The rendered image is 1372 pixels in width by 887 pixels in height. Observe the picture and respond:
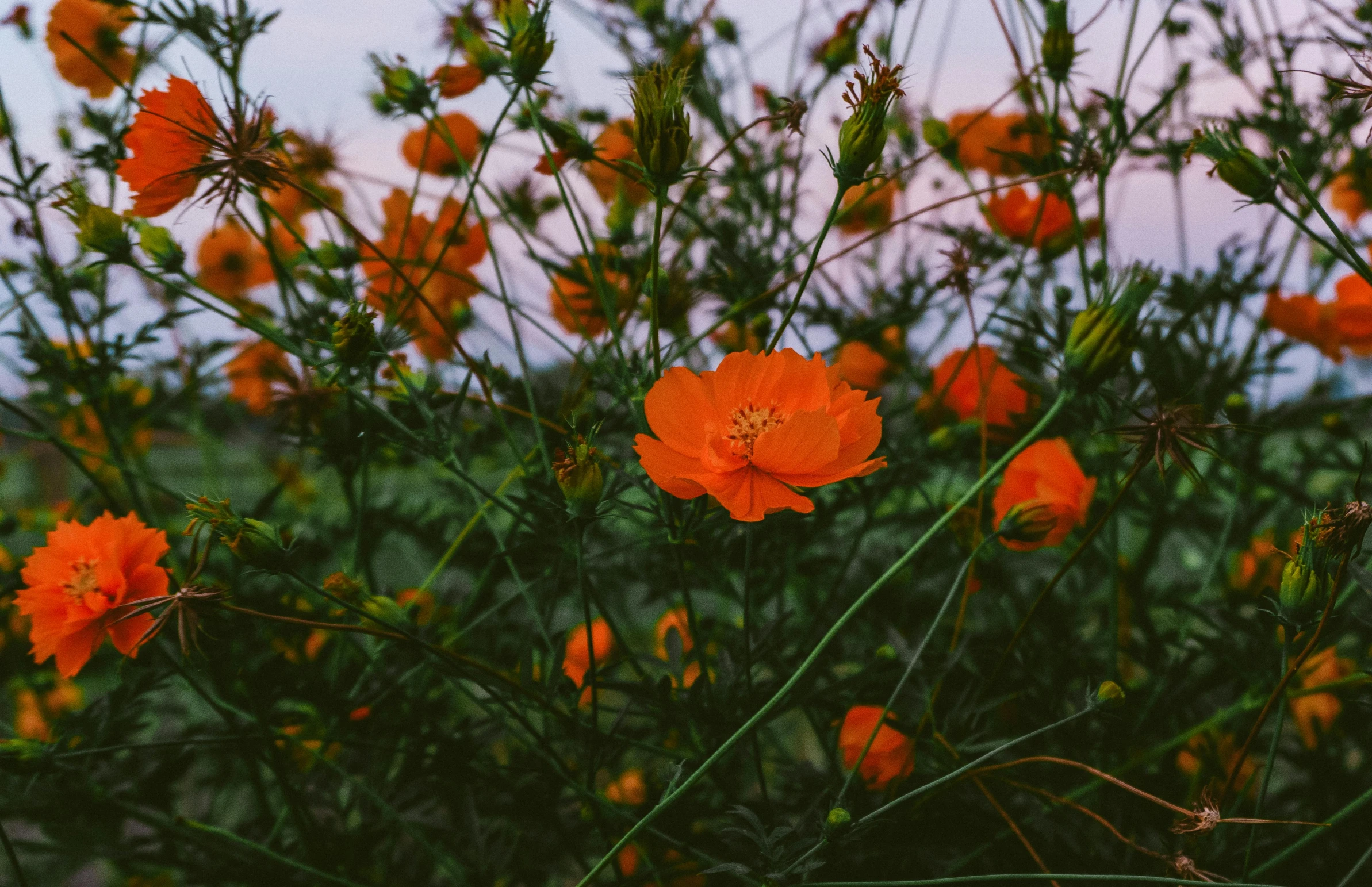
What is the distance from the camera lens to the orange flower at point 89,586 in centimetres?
40

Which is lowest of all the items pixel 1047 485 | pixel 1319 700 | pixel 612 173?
pixel 1319 700

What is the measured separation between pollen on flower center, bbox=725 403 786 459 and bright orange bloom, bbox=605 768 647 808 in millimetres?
332

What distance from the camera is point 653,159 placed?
1.15 ft

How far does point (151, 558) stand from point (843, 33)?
1.86 ft

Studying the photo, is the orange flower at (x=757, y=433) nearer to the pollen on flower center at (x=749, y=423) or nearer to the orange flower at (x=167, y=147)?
the pollen on flower center at (x=749, y=423)

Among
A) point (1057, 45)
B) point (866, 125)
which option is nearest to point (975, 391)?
point (1057, 45)

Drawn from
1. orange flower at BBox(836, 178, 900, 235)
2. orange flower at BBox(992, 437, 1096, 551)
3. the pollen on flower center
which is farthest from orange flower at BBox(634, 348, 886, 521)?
orange flower at BBox(836, 178, 900, 235)

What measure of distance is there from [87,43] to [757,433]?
61 cm

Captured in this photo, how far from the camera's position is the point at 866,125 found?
0.35 meters

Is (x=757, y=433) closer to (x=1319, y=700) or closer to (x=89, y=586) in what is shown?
(x=89, y=586)

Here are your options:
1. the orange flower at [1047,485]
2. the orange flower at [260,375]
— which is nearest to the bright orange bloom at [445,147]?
the orange flower at [260,375]

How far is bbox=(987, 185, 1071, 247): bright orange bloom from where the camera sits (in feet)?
2.00

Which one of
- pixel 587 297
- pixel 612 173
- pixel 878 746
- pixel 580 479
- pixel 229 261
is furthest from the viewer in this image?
pixel 229 261

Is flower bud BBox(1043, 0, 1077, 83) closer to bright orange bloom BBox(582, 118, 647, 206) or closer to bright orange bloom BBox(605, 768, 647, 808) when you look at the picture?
bright orange bloom BBox(582, 118, 647, 206)
